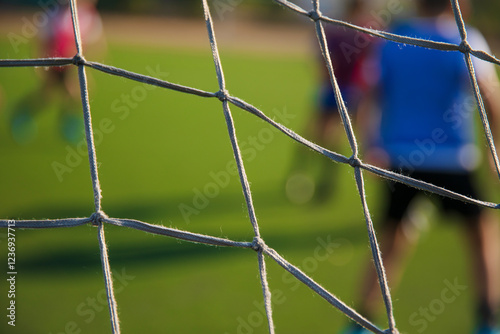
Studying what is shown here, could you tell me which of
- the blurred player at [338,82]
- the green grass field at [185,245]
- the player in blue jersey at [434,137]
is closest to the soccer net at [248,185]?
the player in blue jersey at [434,137]

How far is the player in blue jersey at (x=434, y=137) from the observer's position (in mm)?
2037

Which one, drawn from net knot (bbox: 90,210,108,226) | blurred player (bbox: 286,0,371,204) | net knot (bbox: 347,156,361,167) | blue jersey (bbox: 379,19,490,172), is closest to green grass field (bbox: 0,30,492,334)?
blurred player (bbox: 286,0,371,204)

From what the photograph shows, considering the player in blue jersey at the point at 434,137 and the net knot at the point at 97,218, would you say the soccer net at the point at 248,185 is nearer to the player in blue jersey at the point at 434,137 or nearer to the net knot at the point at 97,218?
the net knot at the point at 97,218

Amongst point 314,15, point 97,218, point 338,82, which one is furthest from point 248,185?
point 338,82

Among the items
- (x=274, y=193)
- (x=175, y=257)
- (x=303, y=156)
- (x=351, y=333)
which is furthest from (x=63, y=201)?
(x=351, y=333)

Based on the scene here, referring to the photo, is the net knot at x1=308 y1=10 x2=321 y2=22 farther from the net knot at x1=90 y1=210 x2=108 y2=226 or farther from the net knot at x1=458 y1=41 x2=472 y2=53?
the net knot at x1=90 y1=210 x2=108 y2=226

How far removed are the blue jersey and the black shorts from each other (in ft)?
0.11

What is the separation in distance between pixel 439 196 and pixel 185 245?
145 centimetres

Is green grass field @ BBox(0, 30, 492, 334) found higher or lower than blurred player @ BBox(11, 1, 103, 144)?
lower

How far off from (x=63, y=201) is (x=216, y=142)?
7.68 feet

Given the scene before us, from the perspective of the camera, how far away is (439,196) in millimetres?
2131

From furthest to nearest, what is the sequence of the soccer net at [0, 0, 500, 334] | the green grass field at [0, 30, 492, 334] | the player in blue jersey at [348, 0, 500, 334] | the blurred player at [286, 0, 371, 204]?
the blurred player at [286, 0, 371, 204] < the green grass field at [0, 30, 492, 334] < the player in blue jersey at [348, 0, 500, 334] < the soccer net at [0, 0, 500, 334]

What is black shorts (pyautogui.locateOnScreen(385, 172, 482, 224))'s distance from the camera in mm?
2074

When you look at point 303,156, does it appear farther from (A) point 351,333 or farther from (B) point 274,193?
(A) point 351,333
